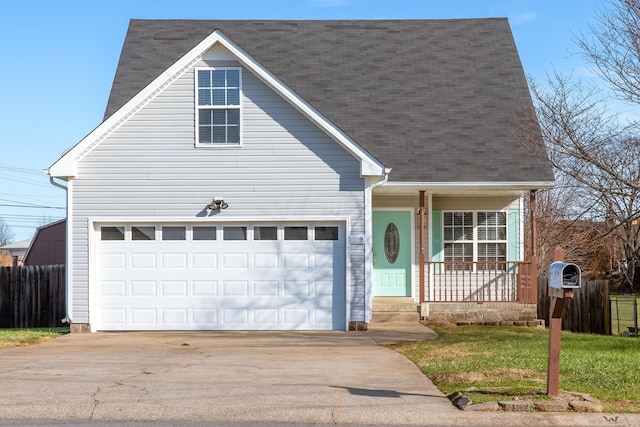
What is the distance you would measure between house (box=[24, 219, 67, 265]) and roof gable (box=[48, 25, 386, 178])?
14.8 metres

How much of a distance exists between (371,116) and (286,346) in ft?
24.9

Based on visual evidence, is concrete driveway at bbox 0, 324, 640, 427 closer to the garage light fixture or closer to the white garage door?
the white garage door

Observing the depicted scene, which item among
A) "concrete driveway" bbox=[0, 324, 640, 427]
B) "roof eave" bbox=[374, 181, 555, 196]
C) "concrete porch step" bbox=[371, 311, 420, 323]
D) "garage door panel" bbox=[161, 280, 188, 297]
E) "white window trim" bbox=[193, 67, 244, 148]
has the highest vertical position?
"white window trim" bbox=[193, 67, 244, 148]

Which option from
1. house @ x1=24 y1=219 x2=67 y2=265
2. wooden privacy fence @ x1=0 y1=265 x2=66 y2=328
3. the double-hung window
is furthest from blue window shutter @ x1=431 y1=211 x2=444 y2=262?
house @ x1=24 y1=219 x2=67 y2=265

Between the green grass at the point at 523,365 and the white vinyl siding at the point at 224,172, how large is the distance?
3412 millimetres

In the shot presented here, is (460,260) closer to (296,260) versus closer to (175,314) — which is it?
(296,260)

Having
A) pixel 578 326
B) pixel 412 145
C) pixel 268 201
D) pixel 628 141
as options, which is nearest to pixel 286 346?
pixel 268 201

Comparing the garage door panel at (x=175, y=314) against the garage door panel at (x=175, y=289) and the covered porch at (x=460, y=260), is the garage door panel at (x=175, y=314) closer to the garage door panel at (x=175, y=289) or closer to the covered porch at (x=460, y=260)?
the garage door panel at (x=175, y=289)

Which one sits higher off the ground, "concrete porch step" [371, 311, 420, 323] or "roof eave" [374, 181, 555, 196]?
"roof eave" [374, 181, 555, 196]

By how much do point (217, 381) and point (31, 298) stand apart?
43.3 ft

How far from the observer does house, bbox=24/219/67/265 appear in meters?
32.5

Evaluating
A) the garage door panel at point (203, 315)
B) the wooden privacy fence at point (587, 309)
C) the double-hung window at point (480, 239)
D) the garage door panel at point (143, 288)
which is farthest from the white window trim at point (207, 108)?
the wooden privacy fence at point (587, 309)

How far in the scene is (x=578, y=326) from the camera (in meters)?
23.2

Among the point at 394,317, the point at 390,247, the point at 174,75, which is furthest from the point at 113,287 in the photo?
the point at 390,247
